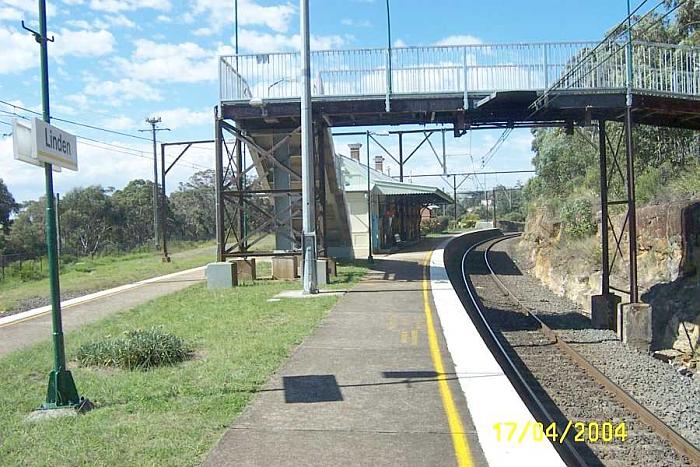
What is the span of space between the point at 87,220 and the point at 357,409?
2361 inches

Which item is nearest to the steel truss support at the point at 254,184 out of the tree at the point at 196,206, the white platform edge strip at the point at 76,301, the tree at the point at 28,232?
the white platform edge strip at the point at 76,301

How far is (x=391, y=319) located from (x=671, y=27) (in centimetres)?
2303

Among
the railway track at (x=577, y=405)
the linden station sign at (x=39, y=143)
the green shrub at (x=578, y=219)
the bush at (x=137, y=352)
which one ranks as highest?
the linden station sign at (x=39, y=143)

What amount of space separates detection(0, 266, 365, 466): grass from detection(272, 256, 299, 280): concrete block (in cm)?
778

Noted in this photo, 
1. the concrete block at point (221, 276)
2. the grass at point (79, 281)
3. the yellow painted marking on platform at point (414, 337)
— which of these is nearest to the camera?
the yellow painted marking on platform at point (414, 337)

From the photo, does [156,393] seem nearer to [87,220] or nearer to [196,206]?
[87,220]

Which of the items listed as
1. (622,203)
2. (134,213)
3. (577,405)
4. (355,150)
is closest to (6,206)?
(134,213)

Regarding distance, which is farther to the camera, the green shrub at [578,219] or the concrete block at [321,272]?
the green shrub at [578,219]

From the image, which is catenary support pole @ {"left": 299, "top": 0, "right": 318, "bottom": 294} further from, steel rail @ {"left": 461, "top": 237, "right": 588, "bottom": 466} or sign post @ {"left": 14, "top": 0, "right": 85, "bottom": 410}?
sign post @ {"left": 14, "top": 0, "right": 85, "bottom": 410}

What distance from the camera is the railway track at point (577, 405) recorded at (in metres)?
7.21

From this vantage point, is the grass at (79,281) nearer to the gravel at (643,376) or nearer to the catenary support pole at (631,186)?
the gravel at (643,376)

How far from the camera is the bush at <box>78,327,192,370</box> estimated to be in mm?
8523

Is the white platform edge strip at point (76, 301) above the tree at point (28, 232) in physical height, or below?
below
